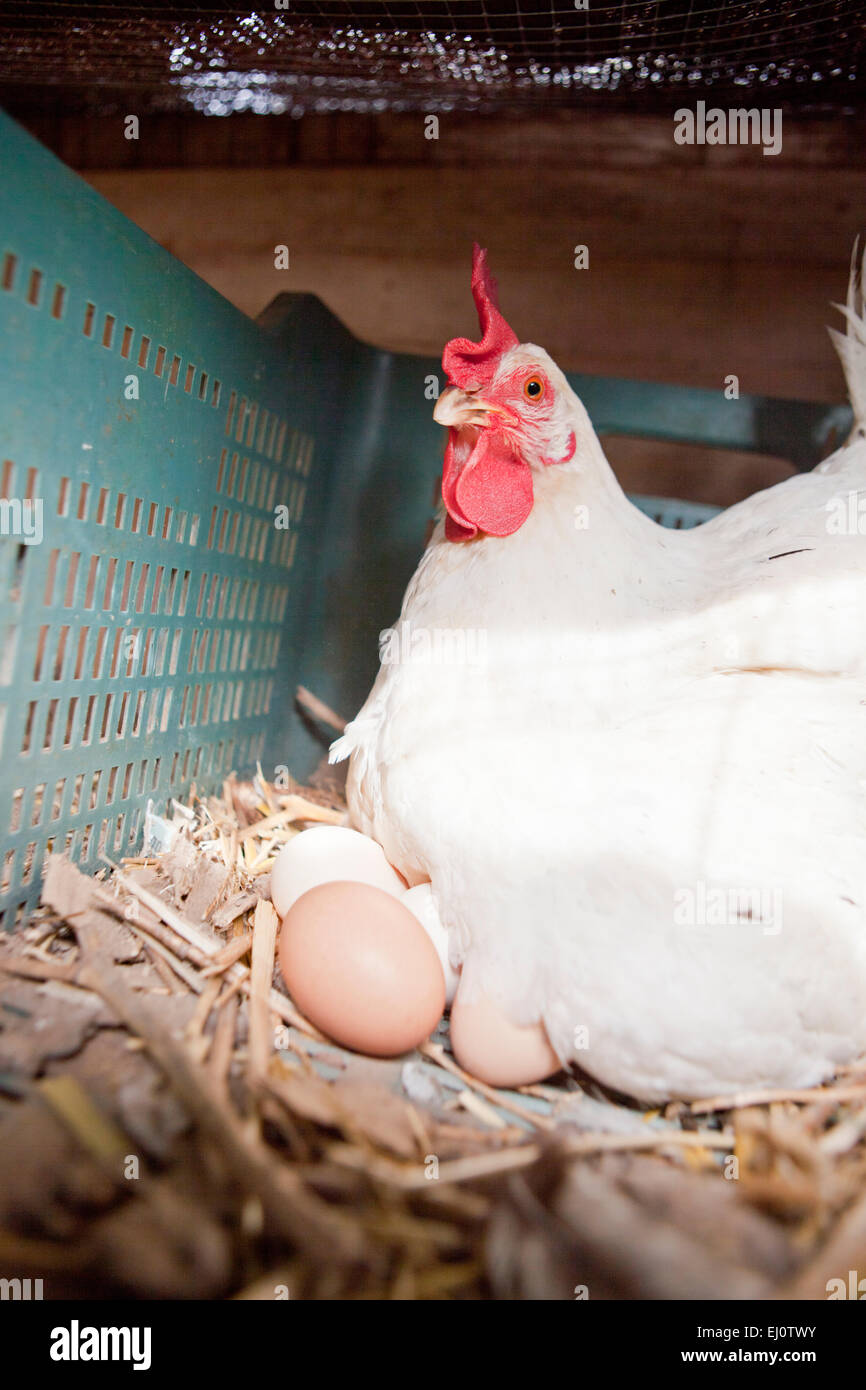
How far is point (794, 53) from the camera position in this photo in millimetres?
1182

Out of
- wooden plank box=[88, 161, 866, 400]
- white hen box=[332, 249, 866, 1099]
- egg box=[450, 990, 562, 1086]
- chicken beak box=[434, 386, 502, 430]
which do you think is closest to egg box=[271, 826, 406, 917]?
white hen box=[332, 249, 866, 1099]

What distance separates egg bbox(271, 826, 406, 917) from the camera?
110 centimetres

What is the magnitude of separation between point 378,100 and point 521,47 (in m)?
0.35

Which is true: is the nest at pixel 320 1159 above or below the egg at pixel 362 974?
below

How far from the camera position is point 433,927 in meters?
1.03

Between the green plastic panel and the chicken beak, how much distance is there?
0.40 meters

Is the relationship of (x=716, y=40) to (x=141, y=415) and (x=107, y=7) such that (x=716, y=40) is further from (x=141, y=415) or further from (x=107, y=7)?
(x=141, y=415)

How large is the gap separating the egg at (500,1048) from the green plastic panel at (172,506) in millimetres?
564

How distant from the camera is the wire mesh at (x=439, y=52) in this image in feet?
3.56

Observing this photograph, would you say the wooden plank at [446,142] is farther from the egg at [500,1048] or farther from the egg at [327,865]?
the egg at [500,1048]

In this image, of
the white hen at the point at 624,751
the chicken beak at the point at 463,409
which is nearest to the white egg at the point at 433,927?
the white hen at the point at 624,751

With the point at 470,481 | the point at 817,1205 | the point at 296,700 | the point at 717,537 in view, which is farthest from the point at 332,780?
the point at 817,1205

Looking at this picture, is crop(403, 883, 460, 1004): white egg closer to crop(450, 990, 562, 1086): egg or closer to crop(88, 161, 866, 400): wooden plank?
Answer: crop(450, 990, 562, 1086): egg

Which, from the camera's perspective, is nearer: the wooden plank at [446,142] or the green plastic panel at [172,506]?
the green plastic panel at [172,506]
